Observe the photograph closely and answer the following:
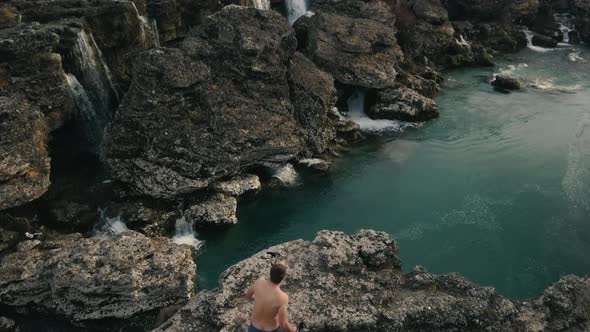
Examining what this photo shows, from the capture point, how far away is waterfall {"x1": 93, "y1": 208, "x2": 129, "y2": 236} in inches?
808

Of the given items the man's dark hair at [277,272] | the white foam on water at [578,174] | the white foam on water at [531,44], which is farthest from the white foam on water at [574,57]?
the man's dark hair at [277,272]

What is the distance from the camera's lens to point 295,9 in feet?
138

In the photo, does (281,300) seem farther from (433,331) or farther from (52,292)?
(52,292)

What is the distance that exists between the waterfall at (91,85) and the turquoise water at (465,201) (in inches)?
345

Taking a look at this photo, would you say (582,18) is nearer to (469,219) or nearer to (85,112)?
(469,219)

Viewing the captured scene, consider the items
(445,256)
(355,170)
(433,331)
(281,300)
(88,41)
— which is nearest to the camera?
(281,300)

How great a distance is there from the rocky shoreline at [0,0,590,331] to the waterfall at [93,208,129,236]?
27 centimetres

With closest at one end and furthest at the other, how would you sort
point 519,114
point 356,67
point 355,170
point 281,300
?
point 281,300, point 355,170, point 356,67, point 519,114

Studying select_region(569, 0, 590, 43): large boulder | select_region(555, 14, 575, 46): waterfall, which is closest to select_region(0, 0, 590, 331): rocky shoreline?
select_region(555, 14, 575, 46): waterfall

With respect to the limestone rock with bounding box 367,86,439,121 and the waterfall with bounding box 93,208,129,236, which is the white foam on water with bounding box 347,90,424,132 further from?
the waterfall with bounding box 93,208,129,236

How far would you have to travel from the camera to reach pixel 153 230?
20734mm

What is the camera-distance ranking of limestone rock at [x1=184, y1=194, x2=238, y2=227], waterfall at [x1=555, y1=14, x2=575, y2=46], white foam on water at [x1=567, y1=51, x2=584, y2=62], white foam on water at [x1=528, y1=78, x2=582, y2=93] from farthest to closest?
1. waterfall at [x1=555, y1=14, x2=575, y2=46]
2. white foam on water at [x1=567, y1=51, x2=584, y2=62]
3. white foam on water at [x1=528, y1=78, x2=582, y2=93]
4. limestone rock at [x1=184, y1=194, x2=238, y2=227]

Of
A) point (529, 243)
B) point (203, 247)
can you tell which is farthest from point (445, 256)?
point (203, 247)

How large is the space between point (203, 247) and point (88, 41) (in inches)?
482
